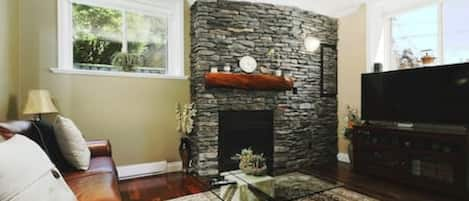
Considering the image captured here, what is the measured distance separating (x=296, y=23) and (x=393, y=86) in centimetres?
168

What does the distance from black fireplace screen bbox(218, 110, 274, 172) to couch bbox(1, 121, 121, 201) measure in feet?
5.08

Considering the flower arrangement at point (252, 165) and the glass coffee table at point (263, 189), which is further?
the flower arrangement at point (252, 165)

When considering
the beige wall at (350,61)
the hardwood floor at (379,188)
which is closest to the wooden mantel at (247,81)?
the beige wall at (350,61)

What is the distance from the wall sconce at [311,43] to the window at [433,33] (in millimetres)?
1137

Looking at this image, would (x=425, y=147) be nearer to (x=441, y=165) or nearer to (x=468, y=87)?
(x=441, y=165)

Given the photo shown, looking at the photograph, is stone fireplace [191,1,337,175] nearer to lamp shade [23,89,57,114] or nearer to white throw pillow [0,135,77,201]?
lamp shade [23,89,57,114]

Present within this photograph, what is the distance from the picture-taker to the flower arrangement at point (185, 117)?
11.9 feet

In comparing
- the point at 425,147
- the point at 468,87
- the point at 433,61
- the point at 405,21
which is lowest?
the point at 425,147

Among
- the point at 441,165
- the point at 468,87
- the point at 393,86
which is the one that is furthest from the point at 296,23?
the point at 441,165

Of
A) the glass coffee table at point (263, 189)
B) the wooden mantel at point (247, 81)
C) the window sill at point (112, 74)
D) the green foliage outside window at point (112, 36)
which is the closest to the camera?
the glass coffee table at point (263, 189)

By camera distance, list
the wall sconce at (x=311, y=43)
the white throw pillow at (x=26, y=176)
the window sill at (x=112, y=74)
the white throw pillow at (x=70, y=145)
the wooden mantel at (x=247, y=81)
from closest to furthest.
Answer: the white throw pillow at (x=26, y=176)
the white throw pillow at (x=70, y=145)
the window sill at (x=112, y=74)
the wooden mantel at (x=247, y=81)
the wall sconce at (x=311, y=43)

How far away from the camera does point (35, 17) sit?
2959mm

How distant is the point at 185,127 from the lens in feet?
11.9

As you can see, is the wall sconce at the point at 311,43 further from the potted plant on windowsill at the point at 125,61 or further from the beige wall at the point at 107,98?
the potted plant on windowsill at the point at 125,61
